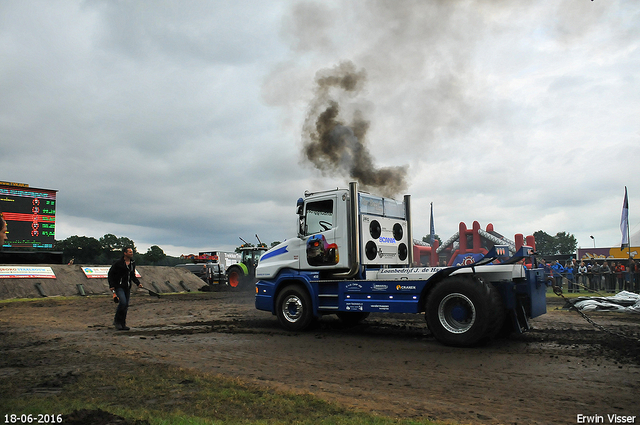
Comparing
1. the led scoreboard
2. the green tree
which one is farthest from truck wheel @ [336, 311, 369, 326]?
the green tree

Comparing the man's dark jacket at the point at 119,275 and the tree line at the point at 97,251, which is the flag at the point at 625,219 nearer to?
the man's dark jacket at the point at 119,275

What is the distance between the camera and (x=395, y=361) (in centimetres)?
714

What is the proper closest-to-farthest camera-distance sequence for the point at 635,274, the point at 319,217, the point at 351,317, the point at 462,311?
1. the point at 462,311
2. the point at 319,217
3. the point at 351,317
4. the point at 635,274

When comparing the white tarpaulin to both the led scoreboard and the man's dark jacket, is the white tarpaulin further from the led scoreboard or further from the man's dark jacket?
the led scoreboard

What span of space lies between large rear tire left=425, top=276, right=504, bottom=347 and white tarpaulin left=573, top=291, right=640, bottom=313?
766cm

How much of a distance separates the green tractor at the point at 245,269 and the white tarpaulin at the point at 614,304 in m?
17.3

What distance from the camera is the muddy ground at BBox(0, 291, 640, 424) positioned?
4.81 m

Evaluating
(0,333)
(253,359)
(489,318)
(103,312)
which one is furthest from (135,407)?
(103,312)

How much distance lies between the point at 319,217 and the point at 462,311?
396cm

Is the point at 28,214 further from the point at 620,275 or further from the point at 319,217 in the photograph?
the point at 620,275

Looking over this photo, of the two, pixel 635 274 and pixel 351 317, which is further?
pixel 635 274

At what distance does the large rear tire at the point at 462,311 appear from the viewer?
785 cm

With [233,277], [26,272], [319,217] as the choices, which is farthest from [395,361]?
[233,277]

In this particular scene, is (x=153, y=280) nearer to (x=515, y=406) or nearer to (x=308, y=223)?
(x=308, y=223)
